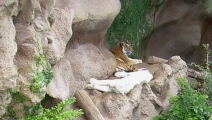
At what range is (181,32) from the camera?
765cm

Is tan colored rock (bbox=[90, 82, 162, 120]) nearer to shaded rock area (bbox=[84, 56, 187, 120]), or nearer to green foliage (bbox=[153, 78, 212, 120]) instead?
shaded rock area (bbox=[84, 56, 187, 120])

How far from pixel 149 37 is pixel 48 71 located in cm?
465

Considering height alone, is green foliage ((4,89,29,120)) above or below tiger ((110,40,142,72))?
above

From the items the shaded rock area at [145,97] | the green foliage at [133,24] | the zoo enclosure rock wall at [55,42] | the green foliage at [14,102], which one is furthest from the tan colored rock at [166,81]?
the green foliage at [14,102]

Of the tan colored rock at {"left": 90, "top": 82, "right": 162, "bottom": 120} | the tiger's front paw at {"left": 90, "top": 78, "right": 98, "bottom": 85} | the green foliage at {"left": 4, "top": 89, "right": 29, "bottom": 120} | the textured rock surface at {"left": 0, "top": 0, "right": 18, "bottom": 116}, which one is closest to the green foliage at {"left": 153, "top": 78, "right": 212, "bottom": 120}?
the tan colored rock at {"left": 90, "top": 82, "right": 162, "bottom": 120}

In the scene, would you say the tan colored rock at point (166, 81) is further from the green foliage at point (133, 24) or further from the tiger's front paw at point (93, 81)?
the green foliage at point (133, 24)

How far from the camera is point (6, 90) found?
288 cm

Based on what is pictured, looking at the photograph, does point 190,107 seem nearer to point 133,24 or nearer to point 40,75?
point 40,75

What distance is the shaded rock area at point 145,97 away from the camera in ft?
14.7

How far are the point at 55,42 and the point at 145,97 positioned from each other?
1610 millimetres

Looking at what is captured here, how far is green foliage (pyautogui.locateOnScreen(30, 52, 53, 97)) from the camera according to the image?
310 cm

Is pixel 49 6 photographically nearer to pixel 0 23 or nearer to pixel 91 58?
pixel 0 23

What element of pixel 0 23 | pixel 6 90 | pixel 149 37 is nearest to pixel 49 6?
pixel 0 23

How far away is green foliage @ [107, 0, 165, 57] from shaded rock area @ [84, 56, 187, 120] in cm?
103
